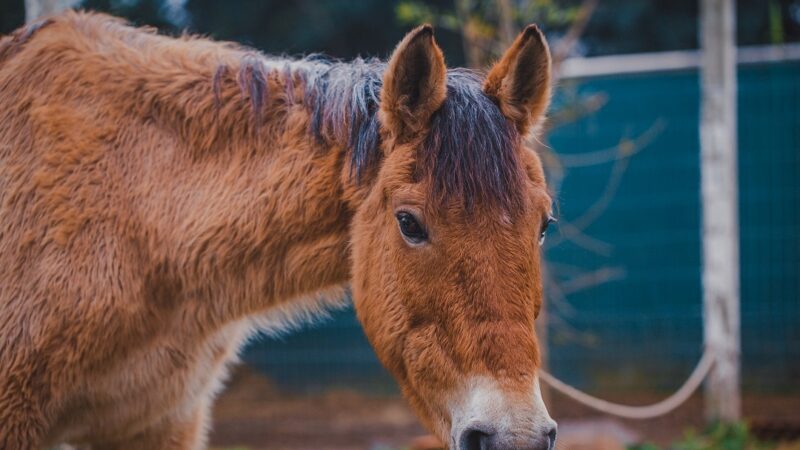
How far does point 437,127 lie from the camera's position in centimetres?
251

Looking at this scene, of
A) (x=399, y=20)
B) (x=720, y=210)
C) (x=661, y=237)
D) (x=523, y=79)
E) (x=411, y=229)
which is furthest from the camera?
(x=399, y=20)

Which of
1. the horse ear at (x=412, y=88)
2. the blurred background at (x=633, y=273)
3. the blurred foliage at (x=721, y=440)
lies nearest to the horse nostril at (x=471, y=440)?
the horse ear at (x=412, y=88)

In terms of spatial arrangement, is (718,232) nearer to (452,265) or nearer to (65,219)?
(452,265)

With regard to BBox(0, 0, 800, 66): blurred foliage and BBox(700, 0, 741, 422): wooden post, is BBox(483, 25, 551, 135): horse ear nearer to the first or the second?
BBox(0, 0, 800, 66): blurred foliage

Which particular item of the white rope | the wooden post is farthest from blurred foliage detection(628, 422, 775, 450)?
the white rope

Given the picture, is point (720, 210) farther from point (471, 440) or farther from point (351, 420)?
point (471, 440)

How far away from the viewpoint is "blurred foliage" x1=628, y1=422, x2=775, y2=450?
5609 millimetres

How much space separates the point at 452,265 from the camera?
7.63 ft

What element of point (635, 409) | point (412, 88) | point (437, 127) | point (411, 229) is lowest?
point (635, 409)

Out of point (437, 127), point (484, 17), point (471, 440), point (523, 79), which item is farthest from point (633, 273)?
point (471, 440)

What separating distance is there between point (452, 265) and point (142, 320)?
121 centimetres

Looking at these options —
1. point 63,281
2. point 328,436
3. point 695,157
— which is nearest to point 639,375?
point 695,157

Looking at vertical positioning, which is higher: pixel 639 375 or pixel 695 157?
pixel 695 157

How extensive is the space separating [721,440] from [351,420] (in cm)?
311
